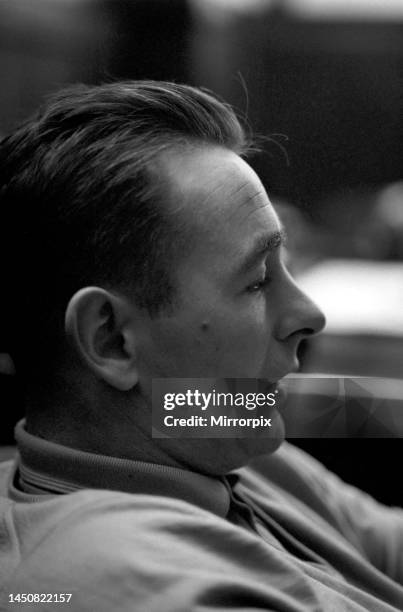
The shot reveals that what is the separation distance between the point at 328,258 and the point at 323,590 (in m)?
0.74

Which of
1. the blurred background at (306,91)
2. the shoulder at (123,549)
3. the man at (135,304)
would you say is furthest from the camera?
the blurred background at (306,91)

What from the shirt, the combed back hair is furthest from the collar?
the combed back hair

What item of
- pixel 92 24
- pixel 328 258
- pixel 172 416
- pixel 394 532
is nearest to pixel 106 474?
pixel 172 416

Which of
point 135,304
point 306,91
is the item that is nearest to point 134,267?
point 135,304

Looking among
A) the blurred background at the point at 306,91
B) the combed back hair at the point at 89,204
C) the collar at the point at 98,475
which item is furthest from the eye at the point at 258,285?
the blurred background at the point at 306,91

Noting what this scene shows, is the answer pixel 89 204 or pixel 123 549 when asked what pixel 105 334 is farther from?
pixel 123 549

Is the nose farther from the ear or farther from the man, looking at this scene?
the ear

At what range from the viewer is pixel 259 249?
1.04m

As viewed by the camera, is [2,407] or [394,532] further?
[2,407]

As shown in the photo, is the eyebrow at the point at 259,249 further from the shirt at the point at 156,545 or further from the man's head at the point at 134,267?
the shirt at the point at 156,545

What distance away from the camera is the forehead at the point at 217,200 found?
1.00 metres

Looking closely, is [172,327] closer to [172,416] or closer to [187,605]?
[172,416]

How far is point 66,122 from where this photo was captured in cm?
103

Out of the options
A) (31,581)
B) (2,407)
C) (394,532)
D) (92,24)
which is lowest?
(394,532)
